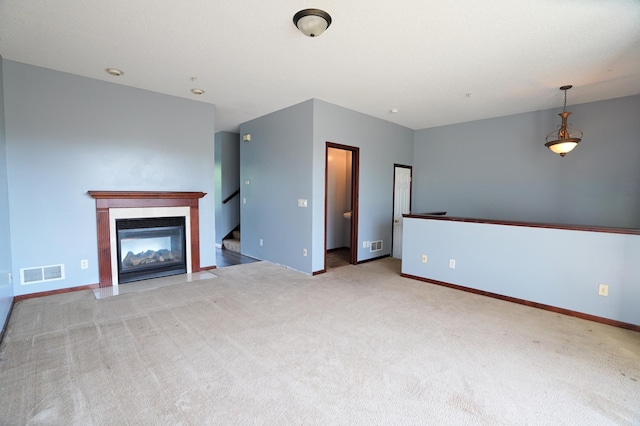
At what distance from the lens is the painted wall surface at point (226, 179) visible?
6886mm

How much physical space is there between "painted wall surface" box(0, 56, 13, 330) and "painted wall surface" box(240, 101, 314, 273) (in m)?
3.27

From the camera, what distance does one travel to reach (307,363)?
217 cm

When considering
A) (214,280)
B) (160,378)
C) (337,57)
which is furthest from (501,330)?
(214,280)

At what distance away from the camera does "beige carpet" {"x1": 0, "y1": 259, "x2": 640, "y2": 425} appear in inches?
66.7

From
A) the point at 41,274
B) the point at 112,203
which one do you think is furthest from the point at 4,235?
the point at 112,203

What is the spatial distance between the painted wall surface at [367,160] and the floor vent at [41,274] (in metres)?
3.29

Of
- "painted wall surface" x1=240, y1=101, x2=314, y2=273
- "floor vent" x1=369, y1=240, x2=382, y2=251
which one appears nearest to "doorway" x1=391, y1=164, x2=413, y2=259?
"floor vent" x1=369, y1=240, x2=382, y2=251

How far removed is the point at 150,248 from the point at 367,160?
3838 millimetres

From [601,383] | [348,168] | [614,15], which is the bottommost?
[601,383]

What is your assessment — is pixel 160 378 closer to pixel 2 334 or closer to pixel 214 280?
pixel 2 334

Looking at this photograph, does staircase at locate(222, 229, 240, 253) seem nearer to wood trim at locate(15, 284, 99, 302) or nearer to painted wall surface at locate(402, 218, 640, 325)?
wood trim at locate(15, 284, 99, 302)

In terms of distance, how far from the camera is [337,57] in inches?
119

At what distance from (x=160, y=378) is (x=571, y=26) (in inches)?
165

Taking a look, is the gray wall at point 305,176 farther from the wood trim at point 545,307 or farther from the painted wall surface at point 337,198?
the wood trim at point 545,307
